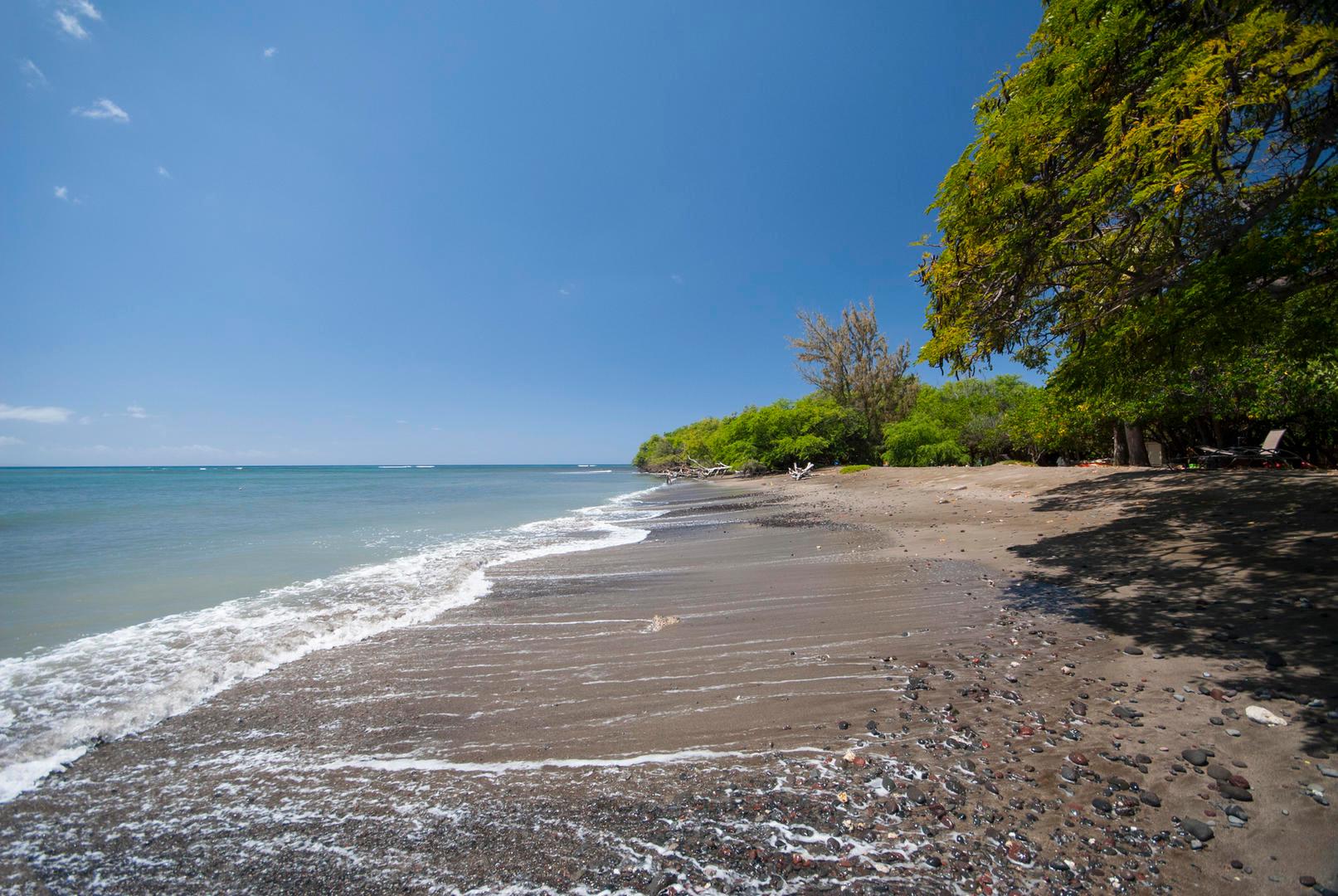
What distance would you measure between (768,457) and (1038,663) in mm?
38869

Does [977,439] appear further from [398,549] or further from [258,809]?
[258,809]

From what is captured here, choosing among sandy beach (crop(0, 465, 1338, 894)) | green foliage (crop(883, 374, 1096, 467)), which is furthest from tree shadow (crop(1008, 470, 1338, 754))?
green foliage (crop(883, 374, 1096, 467))

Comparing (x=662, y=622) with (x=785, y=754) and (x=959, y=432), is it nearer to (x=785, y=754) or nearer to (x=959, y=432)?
(x=785, y=754)

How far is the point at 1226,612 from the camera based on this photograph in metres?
4.52

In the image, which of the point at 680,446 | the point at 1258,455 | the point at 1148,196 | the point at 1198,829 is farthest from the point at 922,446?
the point at 680,446

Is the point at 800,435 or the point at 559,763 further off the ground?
the point at 800,435

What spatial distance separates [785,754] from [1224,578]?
5.86 meters

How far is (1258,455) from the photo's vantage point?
14562 mm

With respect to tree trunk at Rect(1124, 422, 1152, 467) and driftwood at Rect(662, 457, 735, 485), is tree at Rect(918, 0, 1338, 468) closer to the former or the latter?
tree trunk at Rect(1124, 422, 1152, 467)

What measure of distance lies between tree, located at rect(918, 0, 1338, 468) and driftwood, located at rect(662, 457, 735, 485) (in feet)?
129

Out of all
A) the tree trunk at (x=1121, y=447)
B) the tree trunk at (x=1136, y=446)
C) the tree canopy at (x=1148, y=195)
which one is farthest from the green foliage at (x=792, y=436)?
the tree canopy at (x=1148, y=195)

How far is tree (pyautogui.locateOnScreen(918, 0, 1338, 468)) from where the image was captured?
434cm

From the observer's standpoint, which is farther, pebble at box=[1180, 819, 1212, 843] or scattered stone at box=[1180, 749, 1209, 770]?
scattered stone at box=[1180, 749, 1209, 770]

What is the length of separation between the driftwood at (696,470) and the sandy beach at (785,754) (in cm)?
4114
